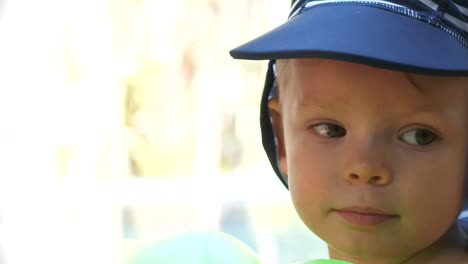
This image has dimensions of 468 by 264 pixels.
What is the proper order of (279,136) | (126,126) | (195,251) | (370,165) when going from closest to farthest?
(195,251), (370,165), (279,136), (126,126)

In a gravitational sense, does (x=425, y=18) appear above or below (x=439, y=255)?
above

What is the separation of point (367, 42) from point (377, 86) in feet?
0.15

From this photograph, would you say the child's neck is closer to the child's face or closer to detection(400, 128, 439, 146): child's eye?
the child's face

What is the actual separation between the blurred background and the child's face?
0.58 metres

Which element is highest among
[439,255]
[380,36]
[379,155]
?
[380,36]

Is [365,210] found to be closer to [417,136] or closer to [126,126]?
[417,136]

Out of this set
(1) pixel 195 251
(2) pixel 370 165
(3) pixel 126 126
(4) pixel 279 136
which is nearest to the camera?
(1) pixel 195 251

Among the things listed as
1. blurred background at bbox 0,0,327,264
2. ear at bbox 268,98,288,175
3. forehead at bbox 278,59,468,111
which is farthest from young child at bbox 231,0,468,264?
blurred background at bbox 0,0,327,264

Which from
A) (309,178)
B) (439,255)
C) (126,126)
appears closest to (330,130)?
(309,178)

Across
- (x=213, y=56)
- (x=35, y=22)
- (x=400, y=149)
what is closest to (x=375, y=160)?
(x=400, y=149)

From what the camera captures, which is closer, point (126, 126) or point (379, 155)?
point (379, 155)

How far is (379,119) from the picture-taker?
0.62 meters

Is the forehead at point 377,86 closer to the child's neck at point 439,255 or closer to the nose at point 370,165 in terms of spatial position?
the nose at point 370,165

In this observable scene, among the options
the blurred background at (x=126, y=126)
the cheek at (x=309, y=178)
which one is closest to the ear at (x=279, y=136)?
the cheek at (x=309, y=178)
